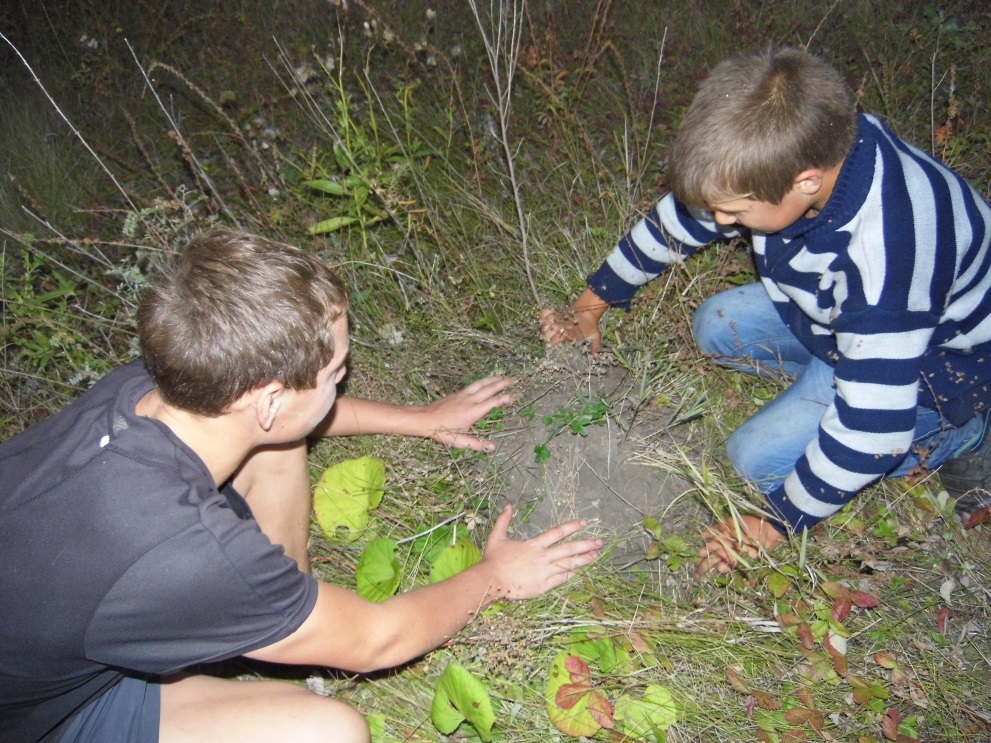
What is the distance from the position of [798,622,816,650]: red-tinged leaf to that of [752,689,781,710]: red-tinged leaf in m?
0.16

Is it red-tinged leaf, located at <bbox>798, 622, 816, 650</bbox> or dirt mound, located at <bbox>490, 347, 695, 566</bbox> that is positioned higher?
dirt mound, located at <bbox>490, 347, 695, 566</bbox>

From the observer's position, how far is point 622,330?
2.50 meters

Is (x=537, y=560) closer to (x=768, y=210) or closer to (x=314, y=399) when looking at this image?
(x=314, y=399)

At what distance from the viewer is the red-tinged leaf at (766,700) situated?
181cm

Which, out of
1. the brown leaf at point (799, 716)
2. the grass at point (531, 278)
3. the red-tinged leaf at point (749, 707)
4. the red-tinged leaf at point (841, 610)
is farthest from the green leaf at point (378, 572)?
the red-tinged leaf at point (841, 610)

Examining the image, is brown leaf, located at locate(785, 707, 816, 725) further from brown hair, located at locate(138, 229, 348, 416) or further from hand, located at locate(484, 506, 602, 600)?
brown hair, located at locate(138, 229, 348, 416)

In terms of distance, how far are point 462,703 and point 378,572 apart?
0.49 m

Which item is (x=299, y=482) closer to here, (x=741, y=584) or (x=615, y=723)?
(x=615, y=723)

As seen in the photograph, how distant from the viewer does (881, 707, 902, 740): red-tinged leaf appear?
1.73 meters

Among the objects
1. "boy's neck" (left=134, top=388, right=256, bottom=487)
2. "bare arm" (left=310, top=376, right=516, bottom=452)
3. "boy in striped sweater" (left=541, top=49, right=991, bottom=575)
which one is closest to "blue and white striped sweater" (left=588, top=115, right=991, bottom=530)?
"boy in striped sweater" (left=541, top=49, right=991, bottom=575)

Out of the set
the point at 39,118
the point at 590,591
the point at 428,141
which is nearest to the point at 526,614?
the point at 590,591

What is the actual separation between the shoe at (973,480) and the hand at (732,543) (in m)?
0.56

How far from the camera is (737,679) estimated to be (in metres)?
1.86

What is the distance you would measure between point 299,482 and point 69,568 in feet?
2.80
